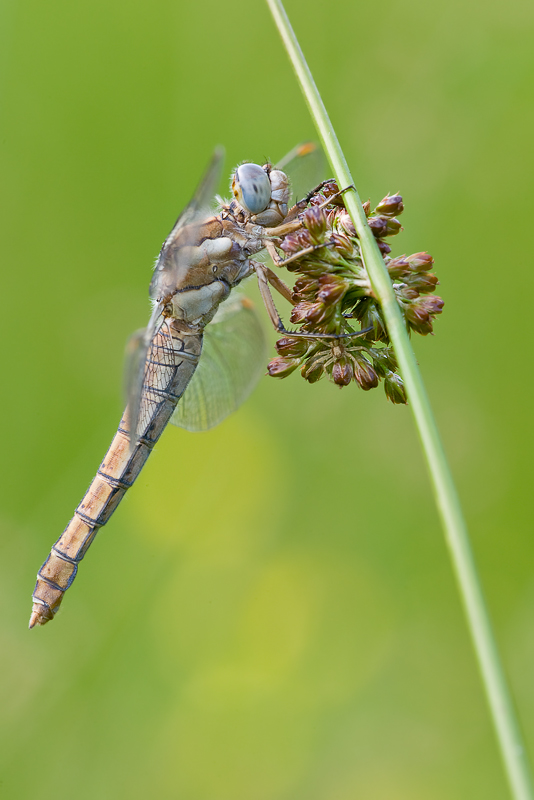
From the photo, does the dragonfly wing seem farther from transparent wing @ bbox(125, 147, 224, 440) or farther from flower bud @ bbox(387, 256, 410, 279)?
flower bud @ bbox(387, 256, 410, 279)

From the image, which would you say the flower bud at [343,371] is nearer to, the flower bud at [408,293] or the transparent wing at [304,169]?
the flower bud at [408,293]

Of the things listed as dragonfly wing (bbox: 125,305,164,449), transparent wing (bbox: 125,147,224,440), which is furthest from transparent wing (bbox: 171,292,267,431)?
dragonfly wing (bbox: 125,305,164,449)

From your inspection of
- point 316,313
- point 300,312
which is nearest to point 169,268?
point 300,312

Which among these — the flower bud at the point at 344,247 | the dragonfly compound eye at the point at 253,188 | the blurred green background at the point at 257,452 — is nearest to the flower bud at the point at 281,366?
the flower bud at the point at 344,247

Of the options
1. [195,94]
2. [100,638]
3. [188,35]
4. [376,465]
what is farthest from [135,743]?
[188,35]

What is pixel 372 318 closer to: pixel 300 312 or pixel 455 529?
pixel 300 312

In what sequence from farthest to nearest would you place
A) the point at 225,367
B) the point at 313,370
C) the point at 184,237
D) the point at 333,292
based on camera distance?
the point at 225,367, the point at 184,237, the point at 313,370, the point at 333,292
